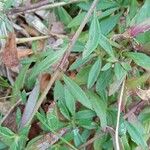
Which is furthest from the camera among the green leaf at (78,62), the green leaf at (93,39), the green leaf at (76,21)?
the green leaf at (76,21)

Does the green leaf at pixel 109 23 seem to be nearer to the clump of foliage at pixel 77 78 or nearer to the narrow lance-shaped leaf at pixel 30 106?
the clump of foliage at pixel 77 78

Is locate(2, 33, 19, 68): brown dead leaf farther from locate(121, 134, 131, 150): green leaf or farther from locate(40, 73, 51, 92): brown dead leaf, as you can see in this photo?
locate(121, 134, 131, 150): green leaf

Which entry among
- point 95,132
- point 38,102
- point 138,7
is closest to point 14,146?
point 38,102

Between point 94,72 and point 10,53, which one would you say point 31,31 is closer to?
point 10,53

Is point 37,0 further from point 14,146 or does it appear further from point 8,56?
point 14,146

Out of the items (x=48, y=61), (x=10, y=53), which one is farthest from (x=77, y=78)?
(x=10, y=53)

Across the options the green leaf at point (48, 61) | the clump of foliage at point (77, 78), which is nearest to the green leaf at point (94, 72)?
the clump of foliage at point (77, 78)

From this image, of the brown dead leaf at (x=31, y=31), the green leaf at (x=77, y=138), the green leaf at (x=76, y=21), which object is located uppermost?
the green leaf at (x=76, y=21)
